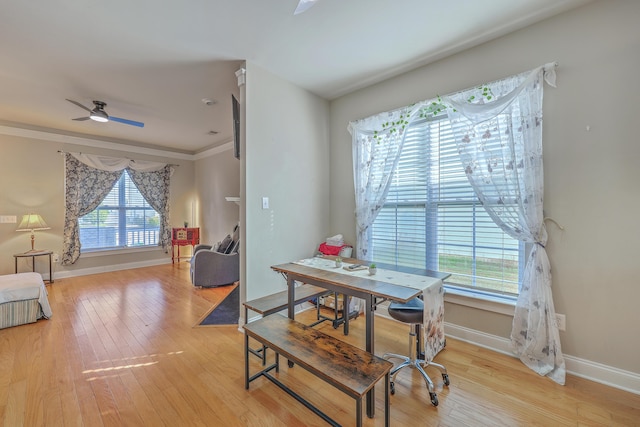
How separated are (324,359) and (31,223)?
5472 millimetres

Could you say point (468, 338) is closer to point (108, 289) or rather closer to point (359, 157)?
point (359, 157)

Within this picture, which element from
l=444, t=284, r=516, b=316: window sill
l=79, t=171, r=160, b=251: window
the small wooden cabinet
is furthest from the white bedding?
l=444, t=284, r=516, b=316: window sill

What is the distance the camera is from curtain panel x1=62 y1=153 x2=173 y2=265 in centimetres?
484

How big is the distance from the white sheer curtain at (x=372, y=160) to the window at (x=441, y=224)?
12 cm

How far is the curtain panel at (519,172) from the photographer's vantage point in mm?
2029

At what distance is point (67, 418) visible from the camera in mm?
1574

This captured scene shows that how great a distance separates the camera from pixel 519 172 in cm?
216

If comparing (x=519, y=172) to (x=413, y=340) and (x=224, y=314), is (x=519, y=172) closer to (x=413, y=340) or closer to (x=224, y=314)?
(x=413, y=340)

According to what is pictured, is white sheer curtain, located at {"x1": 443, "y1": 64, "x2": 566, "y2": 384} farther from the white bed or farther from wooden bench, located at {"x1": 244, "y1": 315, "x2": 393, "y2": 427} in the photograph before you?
the white bed

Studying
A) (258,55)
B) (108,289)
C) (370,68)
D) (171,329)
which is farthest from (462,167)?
(108,289)

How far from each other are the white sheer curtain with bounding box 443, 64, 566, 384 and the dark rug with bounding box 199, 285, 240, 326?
2789mm

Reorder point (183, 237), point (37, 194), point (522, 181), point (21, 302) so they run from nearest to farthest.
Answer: point (522, 181), point (21, 302), point (37, 194), point (183, 237)

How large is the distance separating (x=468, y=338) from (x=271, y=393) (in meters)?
1.84

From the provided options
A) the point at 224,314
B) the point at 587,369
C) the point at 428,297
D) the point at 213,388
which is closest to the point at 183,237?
the point at 224,314
